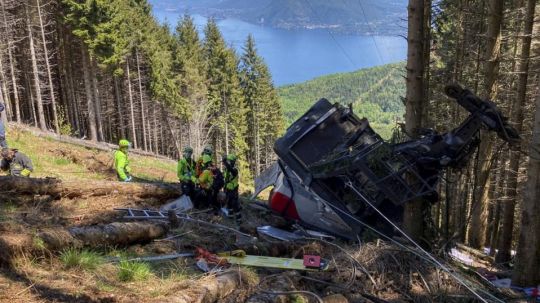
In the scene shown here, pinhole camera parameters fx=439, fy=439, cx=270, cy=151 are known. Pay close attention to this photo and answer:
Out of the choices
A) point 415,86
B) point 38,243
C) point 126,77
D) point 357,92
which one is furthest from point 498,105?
point 357,92

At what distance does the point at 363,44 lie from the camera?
15062 cm

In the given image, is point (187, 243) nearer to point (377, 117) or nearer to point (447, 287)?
point (447, 287)

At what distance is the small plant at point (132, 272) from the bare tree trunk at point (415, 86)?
4713mm

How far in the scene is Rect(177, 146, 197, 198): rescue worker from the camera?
409 inches

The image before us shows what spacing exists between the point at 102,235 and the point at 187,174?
4491 mm

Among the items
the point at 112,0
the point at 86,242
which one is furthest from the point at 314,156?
the point at 112,0

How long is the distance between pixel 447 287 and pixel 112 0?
3265 centimetres

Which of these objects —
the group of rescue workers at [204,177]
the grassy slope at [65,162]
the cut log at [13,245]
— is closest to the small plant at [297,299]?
the cut log at [13,245]

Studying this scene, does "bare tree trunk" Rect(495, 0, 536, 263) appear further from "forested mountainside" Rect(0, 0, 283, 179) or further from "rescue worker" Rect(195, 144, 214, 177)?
"forested mountainside" Rect(0, 0, 283, 179)

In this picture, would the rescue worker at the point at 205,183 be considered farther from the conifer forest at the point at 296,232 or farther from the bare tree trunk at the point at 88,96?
the bare tree trunk at the point at 88,96

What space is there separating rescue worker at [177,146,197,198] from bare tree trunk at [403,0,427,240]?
5.00 meters

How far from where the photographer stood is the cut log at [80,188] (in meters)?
8.27

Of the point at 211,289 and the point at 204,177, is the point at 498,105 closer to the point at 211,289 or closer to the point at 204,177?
the point at 204,177

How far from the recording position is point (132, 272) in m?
5.06
